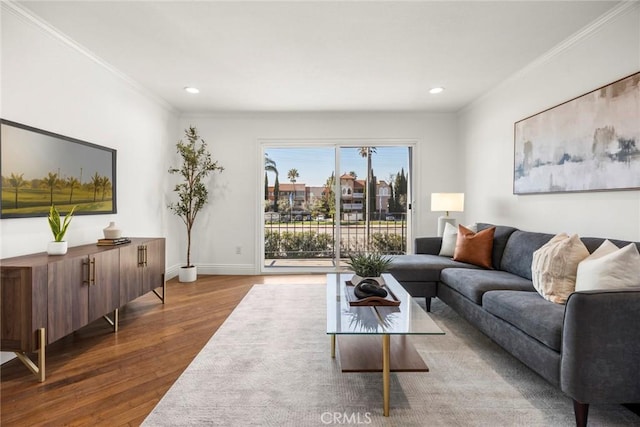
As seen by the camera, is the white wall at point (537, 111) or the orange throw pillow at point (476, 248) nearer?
the white wall at point (537, 111)

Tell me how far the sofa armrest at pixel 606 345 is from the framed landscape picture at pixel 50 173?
139 inches

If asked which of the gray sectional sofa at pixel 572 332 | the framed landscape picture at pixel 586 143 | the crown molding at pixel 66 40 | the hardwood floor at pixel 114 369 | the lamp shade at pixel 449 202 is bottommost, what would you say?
the hardwood floor at pixel 114 369

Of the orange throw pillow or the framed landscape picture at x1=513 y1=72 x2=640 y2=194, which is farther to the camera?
the orange throw pillow

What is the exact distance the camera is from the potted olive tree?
4691mm

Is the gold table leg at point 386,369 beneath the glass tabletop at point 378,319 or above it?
beneath

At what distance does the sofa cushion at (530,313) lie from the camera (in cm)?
175

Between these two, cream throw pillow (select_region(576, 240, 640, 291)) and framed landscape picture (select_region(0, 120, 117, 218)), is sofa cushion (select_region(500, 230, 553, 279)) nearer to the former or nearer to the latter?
cream throw pillow (select_region(576, 240, 640, 291))

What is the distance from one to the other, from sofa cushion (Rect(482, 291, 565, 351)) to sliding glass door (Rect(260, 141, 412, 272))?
2996 millimetres

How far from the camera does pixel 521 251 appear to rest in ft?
9.75

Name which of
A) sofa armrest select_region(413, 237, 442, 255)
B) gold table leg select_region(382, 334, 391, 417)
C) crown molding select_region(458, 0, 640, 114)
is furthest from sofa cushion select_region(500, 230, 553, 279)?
gold table leg select_region(382, 334, 391, 417)

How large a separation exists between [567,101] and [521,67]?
30.7 inches

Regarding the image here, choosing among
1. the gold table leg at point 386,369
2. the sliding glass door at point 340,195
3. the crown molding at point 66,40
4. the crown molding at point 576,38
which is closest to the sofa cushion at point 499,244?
the crown molding at point 576,38

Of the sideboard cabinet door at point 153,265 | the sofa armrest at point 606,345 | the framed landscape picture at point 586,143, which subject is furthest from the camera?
the sideboard cabinet door at point 153,265

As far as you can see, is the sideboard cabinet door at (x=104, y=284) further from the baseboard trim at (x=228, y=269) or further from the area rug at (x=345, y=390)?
the baseboard trim at (x=228, y=269)
